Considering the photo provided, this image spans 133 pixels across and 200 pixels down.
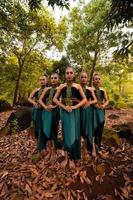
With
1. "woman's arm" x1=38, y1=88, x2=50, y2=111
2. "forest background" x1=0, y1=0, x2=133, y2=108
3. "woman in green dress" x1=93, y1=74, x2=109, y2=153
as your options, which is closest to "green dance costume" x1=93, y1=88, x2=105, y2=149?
"woman in green dress" x1=93, y1=74, x2=109, y2=153

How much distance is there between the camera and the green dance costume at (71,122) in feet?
17.6

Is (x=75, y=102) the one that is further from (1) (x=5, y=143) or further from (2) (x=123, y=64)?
(2) (x=123, y=64)

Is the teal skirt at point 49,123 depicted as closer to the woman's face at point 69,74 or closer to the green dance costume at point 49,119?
the green dance costume at point 49,119

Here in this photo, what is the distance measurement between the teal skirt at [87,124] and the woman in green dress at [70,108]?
34cm

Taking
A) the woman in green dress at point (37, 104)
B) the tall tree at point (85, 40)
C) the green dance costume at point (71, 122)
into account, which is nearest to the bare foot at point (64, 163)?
the green dance costume at point (71, 122)

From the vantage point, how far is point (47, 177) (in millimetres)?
5383

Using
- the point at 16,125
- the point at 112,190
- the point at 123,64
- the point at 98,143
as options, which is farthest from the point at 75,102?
the point at 123,64

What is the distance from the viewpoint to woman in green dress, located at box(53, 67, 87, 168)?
5.38m

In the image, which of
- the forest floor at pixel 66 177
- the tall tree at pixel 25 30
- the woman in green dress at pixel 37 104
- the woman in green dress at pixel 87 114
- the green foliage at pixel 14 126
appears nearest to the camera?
the forest floor at pixel 66 177

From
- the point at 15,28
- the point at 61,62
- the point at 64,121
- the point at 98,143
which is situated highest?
the point at 15,28

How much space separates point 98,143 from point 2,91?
73.4 ft

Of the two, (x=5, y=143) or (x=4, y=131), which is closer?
(x=5, y=143)

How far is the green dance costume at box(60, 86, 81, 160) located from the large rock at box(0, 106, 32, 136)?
12.6 ft

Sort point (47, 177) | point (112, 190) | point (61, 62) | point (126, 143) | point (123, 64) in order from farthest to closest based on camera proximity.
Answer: point (123, 64) < point (61, 62) < point (126, 143) < point (47, 177) < point (112, 190)
